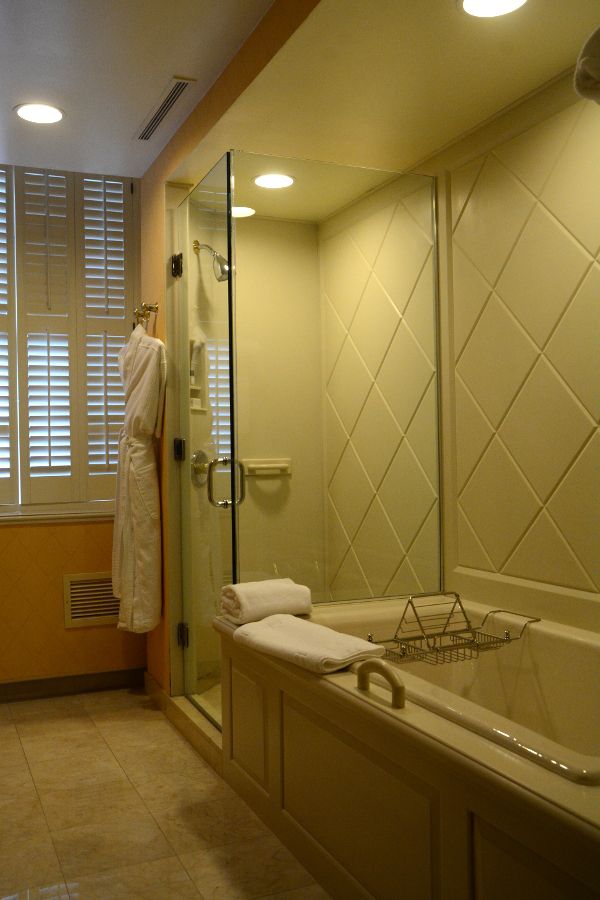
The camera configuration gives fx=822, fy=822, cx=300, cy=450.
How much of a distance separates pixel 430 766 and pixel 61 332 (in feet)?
9.91

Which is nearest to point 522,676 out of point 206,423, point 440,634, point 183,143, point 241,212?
point 440,634

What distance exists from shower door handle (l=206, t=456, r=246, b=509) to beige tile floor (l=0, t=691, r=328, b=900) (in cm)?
95

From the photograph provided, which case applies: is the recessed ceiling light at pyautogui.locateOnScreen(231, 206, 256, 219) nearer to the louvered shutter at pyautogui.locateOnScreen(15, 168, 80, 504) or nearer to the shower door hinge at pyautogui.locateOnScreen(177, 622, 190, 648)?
the louvered shutter at pyautogui.locateOnScreen(15, 168, 80, 504)

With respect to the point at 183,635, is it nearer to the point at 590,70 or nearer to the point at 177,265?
the point at 177,265

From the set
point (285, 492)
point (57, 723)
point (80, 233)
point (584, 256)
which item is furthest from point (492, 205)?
point (57, 723)

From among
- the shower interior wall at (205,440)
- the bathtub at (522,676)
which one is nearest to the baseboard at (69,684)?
the shower interior wall at (205,440)

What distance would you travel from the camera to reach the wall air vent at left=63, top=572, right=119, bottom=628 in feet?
12.7

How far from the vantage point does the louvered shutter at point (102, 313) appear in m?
4.01

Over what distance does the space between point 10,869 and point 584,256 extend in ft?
7.62

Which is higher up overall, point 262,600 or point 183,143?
point 183,143

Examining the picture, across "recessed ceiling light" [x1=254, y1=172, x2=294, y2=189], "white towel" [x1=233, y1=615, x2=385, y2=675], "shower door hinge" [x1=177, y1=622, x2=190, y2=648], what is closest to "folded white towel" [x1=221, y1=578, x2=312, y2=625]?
"white towel" [x1=233, y1=615, x2=385, y2=675]

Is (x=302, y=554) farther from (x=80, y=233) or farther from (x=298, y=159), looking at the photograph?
(x=80, y=233)

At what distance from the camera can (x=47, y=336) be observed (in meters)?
3.94

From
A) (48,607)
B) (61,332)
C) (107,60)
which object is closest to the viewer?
(107,60)
